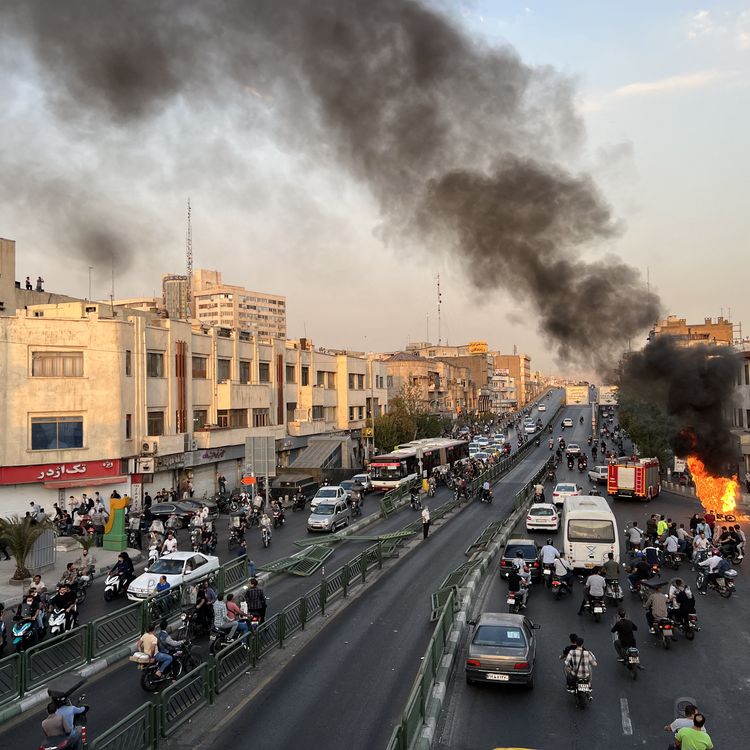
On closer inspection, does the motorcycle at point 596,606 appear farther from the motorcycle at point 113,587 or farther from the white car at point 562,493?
the white car at point 562,493

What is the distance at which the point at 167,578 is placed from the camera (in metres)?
21.2

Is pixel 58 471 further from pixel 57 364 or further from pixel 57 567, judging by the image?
pixel 57 567

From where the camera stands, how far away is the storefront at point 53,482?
35.3 metres

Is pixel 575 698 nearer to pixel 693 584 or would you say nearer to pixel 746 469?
pixel 693 584

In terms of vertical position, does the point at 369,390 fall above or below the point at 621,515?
above

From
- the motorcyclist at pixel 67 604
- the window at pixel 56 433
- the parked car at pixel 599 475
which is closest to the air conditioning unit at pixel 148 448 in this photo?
the window at pixel 56 433

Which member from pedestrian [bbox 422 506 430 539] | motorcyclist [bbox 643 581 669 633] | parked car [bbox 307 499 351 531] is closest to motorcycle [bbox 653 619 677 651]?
motorcyclist [bbox 643 581 669 633]

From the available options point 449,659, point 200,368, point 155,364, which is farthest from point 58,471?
point 449,659

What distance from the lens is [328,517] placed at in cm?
3381

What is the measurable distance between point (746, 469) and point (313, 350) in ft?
123

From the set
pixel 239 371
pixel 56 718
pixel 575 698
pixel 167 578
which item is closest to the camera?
pixel 56 718

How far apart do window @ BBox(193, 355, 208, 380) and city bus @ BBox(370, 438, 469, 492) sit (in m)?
13.5

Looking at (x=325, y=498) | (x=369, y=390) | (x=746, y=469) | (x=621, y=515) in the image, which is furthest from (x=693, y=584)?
(x=369, y=390)

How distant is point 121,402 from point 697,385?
106 feet
